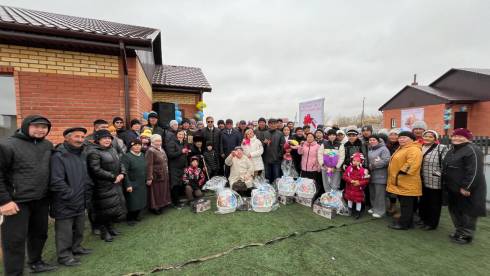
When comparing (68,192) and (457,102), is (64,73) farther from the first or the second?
(457,102)

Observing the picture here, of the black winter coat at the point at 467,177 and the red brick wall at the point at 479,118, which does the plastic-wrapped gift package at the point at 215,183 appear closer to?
the black winter coat at the point at 467,177

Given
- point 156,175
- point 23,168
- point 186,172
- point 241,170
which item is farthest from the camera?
point 241,170

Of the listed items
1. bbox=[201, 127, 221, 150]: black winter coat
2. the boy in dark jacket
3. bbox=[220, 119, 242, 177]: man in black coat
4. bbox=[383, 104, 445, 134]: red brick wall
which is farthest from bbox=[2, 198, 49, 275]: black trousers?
bbox=[383, 104, 445, 134]: red brick wall

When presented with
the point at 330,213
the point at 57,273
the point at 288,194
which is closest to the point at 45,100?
the point at 57,273

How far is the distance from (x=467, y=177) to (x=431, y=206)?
0.89 meters

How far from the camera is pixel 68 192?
9.14ft

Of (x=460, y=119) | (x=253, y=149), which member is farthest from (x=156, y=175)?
(x=460, y=119)

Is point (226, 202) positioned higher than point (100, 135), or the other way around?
point (100, 135)

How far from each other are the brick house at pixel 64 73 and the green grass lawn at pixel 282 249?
2.65 m

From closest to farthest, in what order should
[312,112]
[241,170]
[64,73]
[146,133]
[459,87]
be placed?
[146,133]
[64,73]
[241,170]
[312,112]
[459,87]

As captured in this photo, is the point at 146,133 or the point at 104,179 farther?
the point at 146,133

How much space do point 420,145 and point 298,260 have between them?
285 centimetres

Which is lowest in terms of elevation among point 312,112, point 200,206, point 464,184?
point 200,206

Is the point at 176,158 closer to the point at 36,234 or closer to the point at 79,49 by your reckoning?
the point at 36,234
